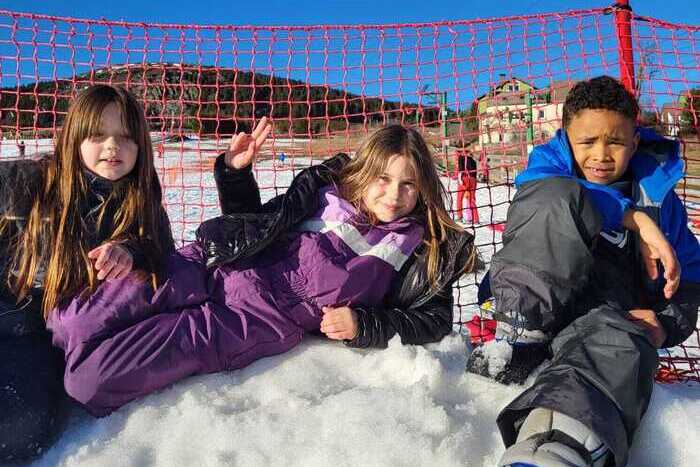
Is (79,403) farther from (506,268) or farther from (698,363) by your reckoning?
(698,363)

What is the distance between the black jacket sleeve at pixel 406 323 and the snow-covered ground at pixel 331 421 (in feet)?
0.21

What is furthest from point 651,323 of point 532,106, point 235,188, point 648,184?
point 532,106

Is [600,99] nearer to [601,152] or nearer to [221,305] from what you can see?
[601,152]

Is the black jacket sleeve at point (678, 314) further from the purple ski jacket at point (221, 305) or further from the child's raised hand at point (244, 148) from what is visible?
the child's raised hand at point (244, 148)

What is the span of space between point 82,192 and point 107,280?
0.37 m

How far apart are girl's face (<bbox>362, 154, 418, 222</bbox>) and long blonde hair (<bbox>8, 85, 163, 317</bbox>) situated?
0.90 meters

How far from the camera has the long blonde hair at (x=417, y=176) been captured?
2.53 meters

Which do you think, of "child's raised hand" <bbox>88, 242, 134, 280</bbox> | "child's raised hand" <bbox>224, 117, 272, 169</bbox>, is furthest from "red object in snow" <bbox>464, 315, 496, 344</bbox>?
"child's raised hand" <bbox>88, 242, 134, 280</bbox>

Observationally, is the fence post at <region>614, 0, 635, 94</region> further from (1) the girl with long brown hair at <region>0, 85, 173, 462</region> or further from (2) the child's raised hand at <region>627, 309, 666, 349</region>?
(1) the girl with long brown hair at <region>0, 85, 173, 462</region>

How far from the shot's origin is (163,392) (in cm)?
206

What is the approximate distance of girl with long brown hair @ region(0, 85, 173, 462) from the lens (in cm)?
204

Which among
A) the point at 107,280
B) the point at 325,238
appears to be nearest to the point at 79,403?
the point at 107,280

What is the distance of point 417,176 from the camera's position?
253cm

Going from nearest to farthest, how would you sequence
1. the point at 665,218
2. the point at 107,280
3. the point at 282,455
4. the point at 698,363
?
the point at 282,455
the point at 107,280
the point at 665,218
the point at 698,363
